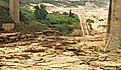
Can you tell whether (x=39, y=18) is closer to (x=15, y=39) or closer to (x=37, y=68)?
(x=15, y=39)

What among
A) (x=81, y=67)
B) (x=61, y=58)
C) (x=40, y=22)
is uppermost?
(x=81, y=67)

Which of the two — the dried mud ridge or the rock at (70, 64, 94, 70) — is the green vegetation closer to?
the dried mud ridge

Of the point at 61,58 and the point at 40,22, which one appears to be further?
the point at 40,22

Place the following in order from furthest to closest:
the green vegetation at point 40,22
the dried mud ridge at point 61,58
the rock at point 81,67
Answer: the green vegetation at point 40,22
the dried mud ridge at point 61,58
the rock at point 81,67

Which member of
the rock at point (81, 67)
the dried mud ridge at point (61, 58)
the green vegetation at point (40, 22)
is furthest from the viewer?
the green vegetation at point (40, 22)

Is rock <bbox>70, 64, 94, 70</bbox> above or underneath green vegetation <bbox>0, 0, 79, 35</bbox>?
above

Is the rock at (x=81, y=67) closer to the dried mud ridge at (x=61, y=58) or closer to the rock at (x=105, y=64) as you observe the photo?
the dried mud ridge at (x=61, y=58)

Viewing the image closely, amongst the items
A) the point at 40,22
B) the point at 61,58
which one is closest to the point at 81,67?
the point at 61,58

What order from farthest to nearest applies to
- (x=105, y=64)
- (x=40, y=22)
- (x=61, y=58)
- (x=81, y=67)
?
1. (x=40, y=22)
2. (x=61, y=58)
3. (x=105, y=64)
4. (x=81, y=67)

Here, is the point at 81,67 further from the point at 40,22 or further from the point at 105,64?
the point at 40,22

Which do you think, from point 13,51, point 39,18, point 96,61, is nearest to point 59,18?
point 39,18

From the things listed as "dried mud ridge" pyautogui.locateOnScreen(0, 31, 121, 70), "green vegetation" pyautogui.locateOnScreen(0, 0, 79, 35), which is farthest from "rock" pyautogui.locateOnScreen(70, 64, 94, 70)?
"green vegetation" pyautogui.locateOnScreen(0, 0, 79, 35)

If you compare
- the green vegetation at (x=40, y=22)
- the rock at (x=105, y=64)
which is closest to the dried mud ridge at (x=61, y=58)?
the rock at (x=105, y=64)
